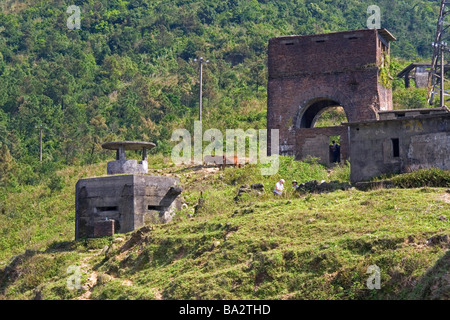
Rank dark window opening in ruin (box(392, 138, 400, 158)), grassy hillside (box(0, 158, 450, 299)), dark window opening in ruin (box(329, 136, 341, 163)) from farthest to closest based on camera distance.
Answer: dark window opening in ruin (box(329, 136, 341, 163)) < dark window opening in ruin (box(392, 138, 400, 158)) < grassy hillside (box(0, 158, 450, 299))

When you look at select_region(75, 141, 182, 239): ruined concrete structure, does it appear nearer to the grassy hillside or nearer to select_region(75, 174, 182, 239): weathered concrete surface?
select_region(75, 174, 182, 239): weathered concrete surface

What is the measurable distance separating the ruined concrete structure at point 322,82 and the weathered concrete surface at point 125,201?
769 centimetres

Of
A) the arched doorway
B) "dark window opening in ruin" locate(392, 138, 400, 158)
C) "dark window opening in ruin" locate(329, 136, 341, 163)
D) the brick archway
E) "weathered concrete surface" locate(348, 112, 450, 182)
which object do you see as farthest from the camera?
the brick archway

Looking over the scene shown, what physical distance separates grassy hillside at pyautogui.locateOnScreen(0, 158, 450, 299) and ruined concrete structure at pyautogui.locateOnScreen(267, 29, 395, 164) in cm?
448

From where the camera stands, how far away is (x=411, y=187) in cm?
2317

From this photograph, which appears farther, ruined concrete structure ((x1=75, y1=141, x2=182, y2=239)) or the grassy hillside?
ruined concrete structure ((x1=75, y1=141, x2=182, y2=239))

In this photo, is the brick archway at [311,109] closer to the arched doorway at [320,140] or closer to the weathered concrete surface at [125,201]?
the arched doorway at [320,140]

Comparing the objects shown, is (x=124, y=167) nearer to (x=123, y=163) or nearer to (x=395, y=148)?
(x=123, y=163)

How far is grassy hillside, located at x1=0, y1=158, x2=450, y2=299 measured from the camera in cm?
1764

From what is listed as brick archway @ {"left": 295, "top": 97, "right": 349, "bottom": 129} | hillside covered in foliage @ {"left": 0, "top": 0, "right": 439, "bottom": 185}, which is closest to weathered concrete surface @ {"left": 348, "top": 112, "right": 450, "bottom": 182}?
brick archway @ {"left": 295, "top": 97, "right": 349, "bottom": 129}

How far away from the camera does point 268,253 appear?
64.0ft

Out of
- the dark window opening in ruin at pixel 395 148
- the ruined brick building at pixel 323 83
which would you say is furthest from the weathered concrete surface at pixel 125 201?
the ruined brick building at pixel 323 83

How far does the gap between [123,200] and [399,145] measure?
26.2 feet
